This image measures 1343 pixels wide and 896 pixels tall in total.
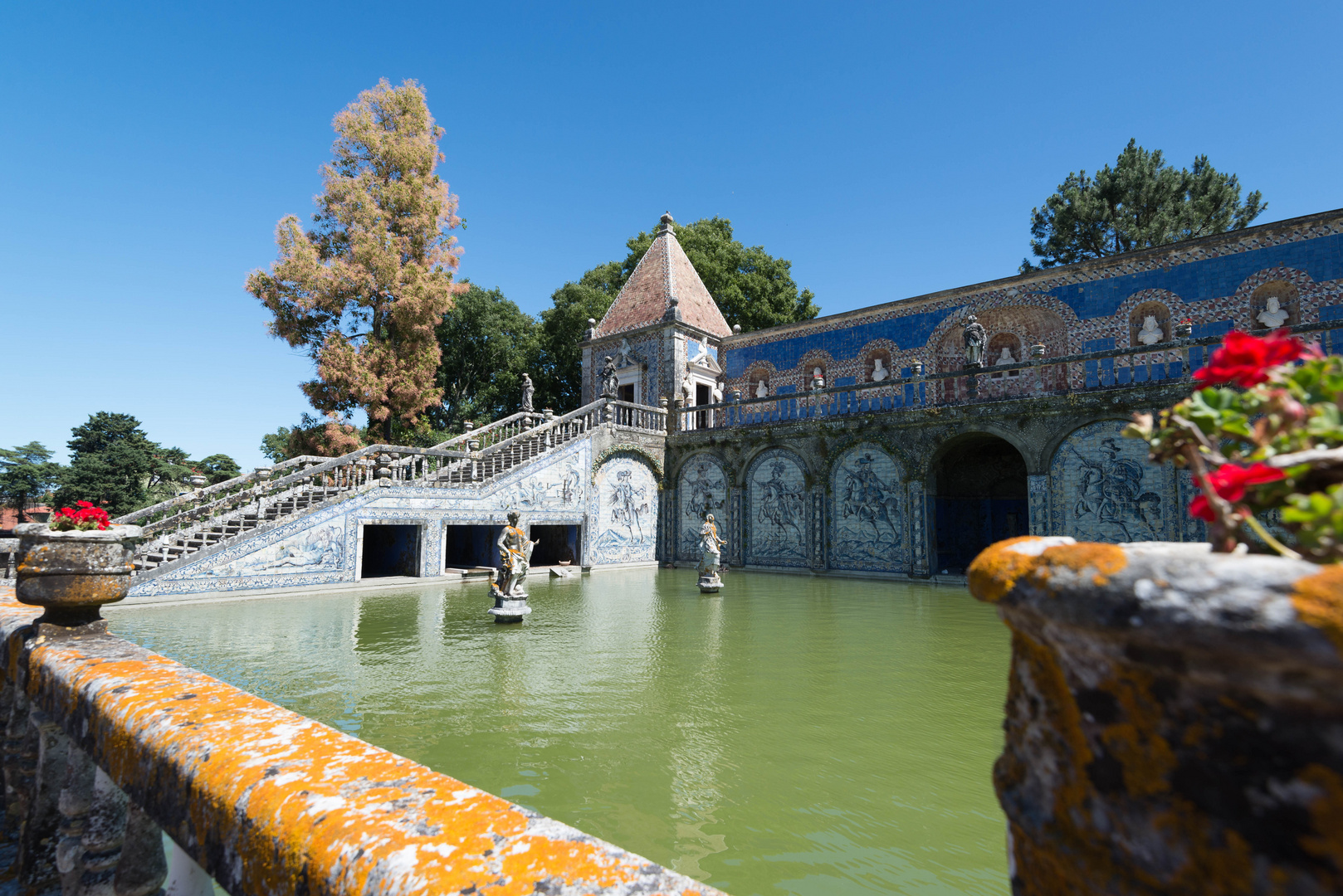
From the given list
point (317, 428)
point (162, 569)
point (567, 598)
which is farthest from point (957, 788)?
point (317, 428)

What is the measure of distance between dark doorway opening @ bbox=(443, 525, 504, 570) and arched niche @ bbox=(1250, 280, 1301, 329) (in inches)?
792

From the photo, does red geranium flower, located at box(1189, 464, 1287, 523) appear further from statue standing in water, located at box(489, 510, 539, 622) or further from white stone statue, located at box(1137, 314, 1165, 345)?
white stone statue, located at box(1137, 314, 1165, 345)

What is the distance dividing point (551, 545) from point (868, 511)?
995cm

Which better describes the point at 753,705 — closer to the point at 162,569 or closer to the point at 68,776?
the point at 68,776

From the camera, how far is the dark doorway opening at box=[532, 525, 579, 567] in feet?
67.7

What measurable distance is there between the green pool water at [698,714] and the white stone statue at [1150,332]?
10.6 metres

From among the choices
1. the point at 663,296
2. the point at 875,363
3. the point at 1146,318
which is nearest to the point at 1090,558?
the point at 1146,318

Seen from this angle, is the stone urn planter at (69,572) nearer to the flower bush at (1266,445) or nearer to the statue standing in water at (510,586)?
the flower bush at (1266,445)

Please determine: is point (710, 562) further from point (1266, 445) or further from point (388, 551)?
point (1266, 445)

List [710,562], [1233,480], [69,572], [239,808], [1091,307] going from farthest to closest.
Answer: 1. [1091,307]
2. [710,562]
3. [69,572]
4. [239,808]
5. [1233,480]

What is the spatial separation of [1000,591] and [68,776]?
3.97 meters

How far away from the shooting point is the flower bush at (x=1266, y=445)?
741mm

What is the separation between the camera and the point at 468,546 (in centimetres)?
2172

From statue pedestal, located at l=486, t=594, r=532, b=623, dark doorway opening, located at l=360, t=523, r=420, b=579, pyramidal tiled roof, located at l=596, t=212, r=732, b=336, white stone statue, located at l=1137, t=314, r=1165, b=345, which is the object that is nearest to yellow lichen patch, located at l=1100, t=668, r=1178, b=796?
statue pedestal, located at l=486, t=594, r=532, b=623
